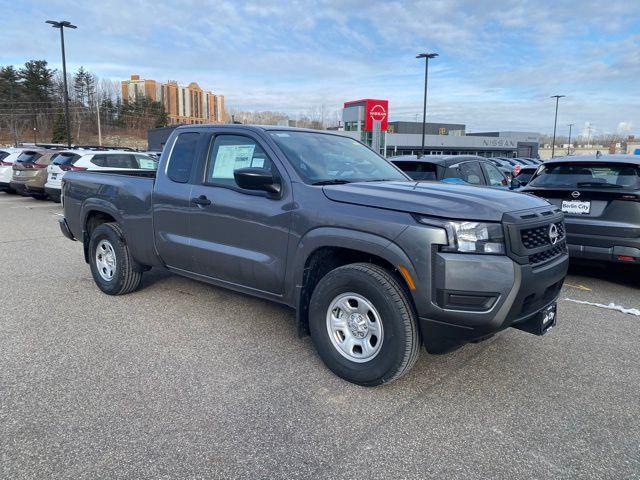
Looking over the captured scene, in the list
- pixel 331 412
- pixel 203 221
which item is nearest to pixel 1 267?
pixel 203 221

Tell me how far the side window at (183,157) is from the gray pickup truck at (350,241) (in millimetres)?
14

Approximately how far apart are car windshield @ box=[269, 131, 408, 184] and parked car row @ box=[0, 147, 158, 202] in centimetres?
963

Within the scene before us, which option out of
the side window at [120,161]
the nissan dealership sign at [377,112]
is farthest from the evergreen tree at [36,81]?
the side window at [120,161]

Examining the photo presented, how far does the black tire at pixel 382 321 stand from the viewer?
319 cm

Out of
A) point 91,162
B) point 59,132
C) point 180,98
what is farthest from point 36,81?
point 91,162

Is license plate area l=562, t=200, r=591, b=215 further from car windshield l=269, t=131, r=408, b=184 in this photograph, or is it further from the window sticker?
the window sticker

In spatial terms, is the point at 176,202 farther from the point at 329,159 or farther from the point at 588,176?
the point at 588,176

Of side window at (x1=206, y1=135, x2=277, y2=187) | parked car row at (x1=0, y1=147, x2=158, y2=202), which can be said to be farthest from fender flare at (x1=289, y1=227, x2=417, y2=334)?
parked car row at (x1=0, y1=147, x2=158, y2=202)

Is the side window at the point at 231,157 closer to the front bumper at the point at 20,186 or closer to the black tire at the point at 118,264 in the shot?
the black tire at the point at 118,264

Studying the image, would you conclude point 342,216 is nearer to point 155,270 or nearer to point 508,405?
point 508,405

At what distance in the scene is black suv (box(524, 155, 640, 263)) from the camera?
5.66 metres

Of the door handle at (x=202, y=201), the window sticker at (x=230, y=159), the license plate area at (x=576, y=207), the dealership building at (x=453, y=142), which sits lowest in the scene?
the license plate area at (x=576, y=207)

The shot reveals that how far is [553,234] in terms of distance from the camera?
3.52m

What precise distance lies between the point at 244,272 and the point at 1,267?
16.1ft
